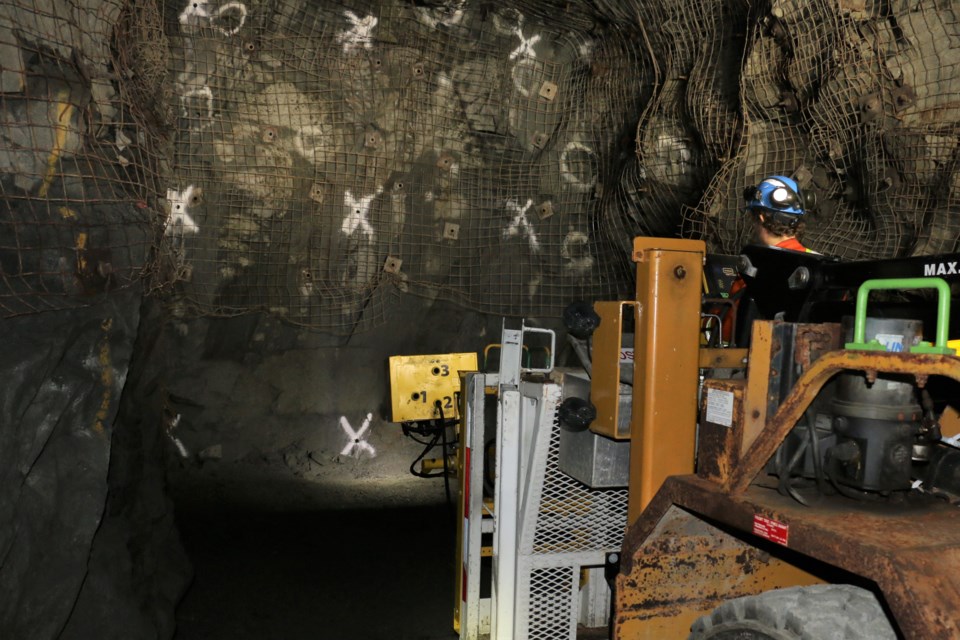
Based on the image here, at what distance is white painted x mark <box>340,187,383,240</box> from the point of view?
7.81 metres

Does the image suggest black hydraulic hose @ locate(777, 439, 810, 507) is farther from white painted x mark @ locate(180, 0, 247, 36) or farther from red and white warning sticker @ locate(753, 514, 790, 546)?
white painted x mark @ locate(180, 0, 247, 36)

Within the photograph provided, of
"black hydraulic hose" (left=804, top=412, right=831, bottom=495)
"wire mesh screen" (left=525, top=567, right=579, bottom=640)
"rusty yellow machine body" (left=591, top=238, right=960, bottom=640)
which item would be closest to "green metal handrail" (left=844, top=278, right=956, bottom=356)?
"rusty yellow machine body" (left=591, top=238, right=960, bottom=640)

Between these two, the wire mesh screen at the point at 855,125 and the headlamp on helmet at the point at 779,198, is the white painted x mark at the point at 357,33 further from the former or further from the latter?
the headlamp on helmet at the point at 779,198

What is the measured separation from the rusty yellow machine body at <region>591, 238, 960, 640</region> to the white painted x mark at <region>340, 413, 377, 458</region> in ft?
17.2

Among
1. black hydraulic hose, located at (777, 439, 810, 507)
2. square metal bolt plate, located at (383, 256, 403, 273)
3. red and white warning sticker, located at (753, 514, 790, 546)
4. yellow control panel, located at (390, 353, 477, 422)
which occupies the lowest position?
yellow control panel, located at (390, 353, 477, 422)

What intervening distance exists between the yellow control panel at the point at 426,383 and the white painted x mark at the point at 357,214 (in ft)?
4.37

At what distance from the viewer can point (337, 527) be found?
6.76 m

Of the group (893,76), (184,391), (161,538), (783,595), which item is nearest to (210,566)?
(161,538)

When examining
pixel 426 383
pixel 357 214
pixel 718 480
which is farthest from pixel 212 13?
pixel 718 480

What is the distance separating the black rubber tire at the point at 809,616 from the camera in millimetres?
1899

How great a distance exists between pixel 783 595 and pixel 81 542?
3.69 m

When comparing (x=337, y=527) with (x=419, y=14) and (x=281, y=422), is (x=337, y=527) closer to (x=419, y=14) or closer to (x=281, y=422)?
(x=281, y=422)

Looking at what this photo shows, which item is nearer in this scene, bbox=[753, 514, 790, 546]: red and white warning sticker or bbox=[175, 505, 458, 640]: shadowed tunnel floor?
bbox=[753, 514, 790, 546]: red and white warning sticker

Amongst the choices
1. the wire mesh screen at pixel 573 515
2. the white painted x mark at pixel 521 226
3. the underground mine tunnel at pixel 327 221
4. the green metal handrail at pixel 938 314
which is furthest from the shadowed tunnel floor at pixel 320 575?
the green metal handrail at pixel 938 314
